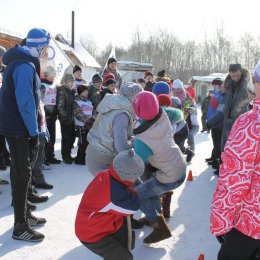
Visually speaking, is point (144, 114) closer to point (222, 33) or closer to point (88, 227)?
point (88, 227)

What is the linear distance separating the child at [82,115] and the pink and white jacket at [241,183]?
513 cm

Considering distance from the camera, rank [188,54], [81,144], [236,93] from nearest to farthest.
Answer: [236,93], [81,144], [188,54]

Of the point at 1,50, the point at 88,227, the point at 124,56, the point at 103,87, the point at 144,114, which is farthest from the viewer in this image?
the point at 124,56

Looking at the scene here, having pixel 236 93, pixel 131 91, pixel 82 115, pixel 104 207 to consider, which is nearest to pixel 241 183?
pixel 104 207

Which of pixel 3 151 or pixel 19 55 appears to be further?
pixel 3 151

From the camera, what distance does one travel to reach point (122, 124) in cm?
331

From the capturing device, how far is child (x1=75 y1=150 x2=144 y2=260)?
2.53 m

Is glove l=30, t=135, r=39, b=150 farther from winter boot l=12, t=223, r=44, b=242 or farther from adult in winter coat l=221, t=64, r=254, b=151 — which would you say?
adult in winter coat l=221, t=64, r=254, b=151

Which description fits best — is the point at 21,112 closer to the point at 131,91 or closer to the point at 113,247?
the point at 131,91

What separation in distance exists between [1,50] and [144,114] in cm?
317

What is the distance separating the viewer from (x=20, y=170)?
345 centimetres

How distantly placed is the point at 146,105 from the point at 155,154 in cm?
48

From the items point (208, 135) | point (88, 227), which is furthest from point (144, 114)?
point (208, 135)

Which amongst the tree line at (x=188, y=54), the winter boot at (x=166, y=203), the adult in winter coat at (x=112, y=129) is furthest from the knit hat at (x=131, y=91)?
the tree line at (x=188, y=54)
